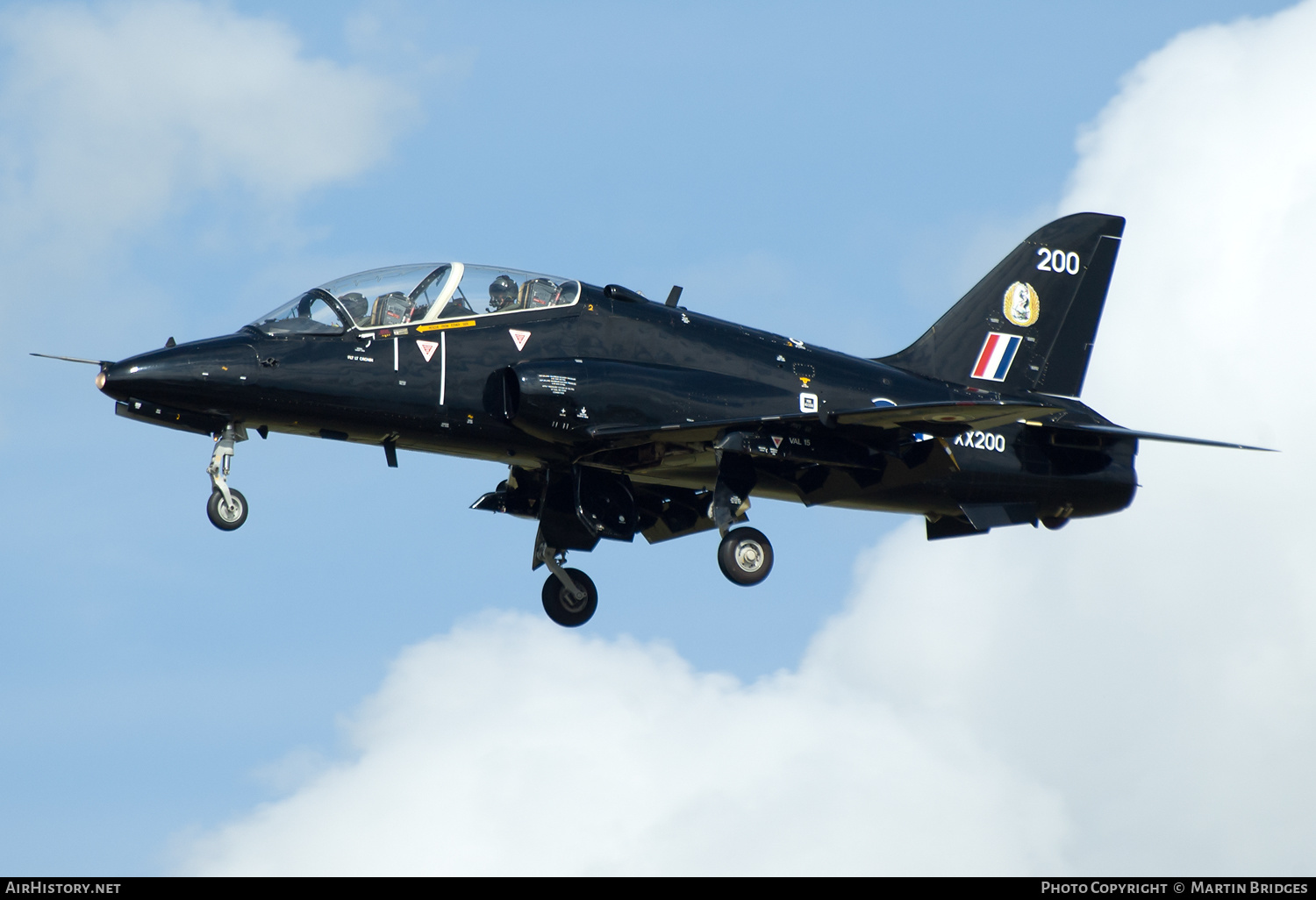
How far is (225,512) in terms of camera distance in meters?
20.8

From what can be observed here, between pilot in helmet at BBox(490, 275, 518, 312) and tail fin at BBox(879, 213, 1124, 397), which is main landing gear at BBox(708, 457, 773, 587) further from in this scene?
tail fin at BBox(879, 213, 1124, 397)

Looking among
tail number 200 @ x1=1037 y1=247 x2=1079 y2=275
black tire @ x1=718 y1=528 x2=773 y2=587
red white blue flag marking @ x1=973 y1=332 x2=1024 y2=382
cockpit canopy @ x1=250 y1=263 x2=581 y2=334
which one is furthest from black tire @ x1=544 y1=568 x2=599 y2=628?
tail number 200 @ x1=1037 y1=247 x2=1079 y2=275

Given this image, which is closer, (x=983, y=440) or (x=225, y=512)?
(x=225, y=512)

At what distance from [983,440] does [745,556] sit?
4593 mm

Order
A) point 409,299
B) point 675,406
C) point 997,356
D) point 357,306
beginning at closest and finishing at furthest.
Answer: point 357,306
point 409,299
point 675,406
point 997,356

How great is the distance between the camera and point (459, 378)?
22.2 meters

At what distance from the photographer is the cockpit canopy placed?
21.9m

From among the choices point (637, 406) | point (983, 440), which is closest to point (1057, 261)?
point (983, 440)

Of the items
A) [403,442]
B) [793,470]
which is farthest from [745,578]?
[403,442]

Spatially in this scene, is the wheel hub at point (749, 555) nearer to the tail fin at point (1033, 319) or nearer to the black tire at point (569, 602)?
the black tire at point (569, 602)

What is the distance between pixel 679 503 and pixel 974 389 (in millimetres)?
5279

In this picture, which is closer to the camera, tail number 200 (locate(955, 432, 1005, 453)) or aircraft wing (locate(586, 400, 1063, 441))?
aircraft wing (locate(586, 400, 1063, 441))

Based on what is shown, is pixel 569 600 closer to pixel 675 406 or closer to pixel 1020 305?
pixel 675 406

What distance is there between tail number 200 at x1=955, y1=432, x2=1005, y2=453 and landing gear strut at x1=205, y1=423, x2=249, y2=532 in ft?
35.9
